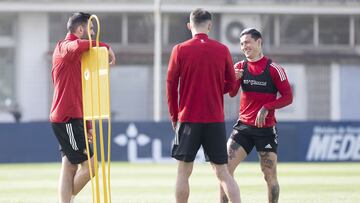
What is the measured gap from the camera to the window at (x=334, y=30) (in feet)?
158

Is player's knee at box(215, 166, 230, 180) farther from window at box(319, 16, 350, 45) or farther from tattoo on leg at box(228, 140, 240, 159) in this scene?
window at box(319, 16, 350, 45)

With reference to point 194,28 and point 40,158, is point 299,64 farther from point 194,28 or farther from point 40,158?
point 194,28

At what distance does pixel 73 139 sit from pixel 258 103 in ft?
7.40

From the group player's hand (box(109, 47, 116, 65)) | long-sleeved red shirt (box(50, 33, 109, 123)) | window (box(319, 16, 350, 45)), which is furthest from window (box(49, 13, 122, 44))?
player's hand (box(109, 47, 116, 65))

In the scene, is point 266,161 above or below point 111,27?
below

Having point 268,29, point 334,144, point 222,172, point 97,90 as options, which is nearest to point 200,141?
point 222,172

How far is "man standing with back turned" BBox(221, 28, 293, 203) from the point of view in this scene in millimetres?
13203

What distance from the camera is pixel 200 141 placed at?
465 inches

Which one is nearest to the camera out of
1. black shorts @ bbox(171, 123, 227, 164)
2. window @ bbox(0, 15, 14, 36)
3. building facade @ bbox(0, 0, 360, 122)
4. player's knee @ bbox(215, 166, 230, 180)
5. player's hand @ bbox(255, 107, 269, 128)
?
black shorts @ bbox(171, 123, 227, 164)

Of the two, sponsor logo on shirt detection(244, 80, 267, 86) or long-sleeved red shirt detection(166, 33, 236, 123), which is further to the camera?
sponsor logo on shirt detection(244, 80, 267, 86)

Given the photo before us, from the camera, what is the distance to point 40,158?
29.0 meters

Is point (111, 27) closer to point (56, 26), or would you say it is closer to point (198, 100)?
point (56, 26)

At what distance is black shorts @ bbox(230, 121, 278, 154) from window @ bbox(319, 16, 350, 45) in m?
35.2

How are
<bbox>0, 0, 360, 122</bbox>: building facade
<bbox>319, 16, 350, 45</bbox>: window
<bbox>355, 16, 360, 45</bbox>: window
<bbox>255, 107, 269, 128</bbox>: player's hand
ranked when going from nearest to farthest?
<bbox>255, 107, 269, 128</bbox>: player's hand < <bbox>0, 0, 360, 122</bbox>: building facade < <bbox>319, 16, 350, 45</bbox>: window < <bbox>355, 16, 360, 45</bbox>: window
